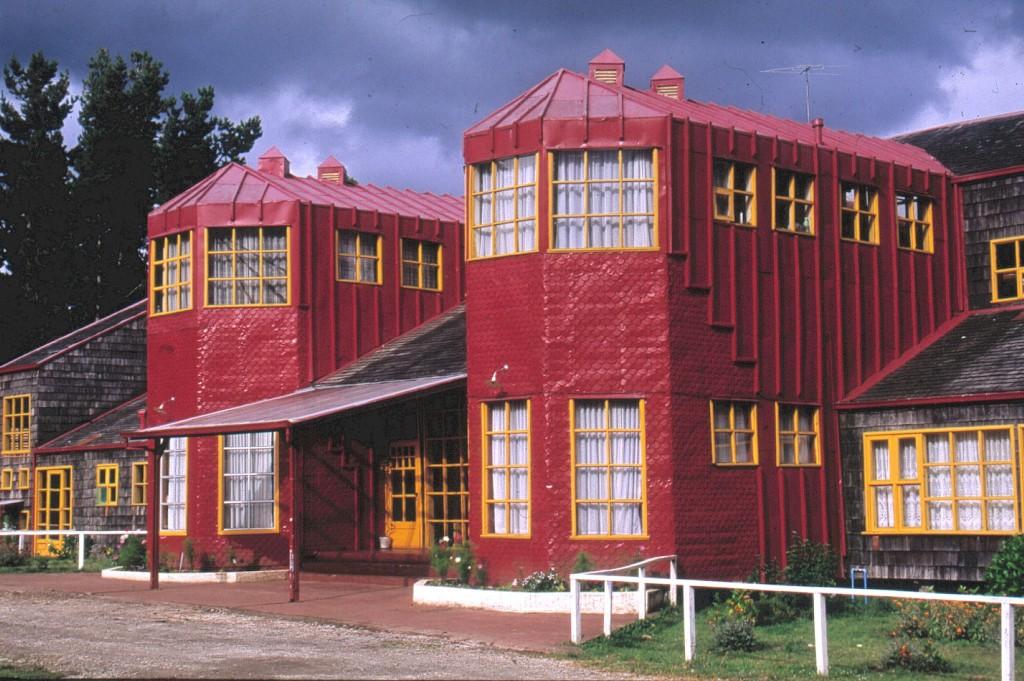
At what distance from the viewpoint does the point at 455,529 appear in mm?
26750

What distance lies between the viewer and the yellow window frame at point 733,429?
21.4 metres

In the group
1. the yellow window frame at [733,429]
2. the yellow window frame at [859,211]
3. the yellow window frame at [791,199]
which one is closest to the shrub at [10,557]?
the yellow window frame at [733,429]

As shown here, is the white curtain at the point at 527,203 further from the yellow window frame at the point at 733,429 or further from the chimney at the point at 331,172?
the chimney at the point at 331,172

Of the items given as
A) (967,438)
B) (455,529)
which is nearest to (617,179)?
(967,438)

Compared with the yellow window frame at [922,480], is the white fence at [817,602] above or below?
below

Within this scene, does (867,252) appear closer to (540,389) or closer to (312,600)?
(540,389)

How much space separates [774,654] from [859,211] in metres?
11.0

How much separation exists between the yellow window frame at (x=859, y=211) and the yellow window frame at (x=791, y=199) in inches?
27.9

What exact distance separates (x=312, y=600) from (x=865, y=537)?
8251mm

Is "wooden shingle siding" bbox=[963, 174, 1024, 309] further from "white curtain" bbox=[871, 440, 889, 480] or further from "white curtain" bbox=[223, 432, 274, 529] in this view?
"white curtain" bbox=[223, 432, 274, 529]

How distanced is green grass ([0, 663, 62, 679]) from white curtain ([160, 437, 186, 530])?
13332 mm

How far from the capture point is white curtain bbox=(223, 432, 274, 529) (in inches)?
1058

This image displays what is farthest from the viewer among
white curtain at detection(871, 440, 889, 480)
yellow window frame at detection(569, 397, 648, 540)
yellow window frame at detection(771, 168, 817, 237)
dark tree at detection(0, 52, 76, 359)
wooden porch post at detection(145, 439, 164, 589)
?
dark tree at detection(0, 52, 76, 359)

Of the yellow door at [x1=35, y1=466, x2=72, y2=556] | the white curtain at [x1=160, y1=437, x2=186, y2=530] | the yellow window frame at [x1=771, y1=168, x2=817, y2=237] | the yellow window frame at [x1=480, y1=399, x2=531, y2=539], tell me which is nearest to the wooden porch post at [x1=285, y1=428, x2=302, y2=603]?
the yellow window frame at [x1=480, y1=399, x2=531, y2=539]
